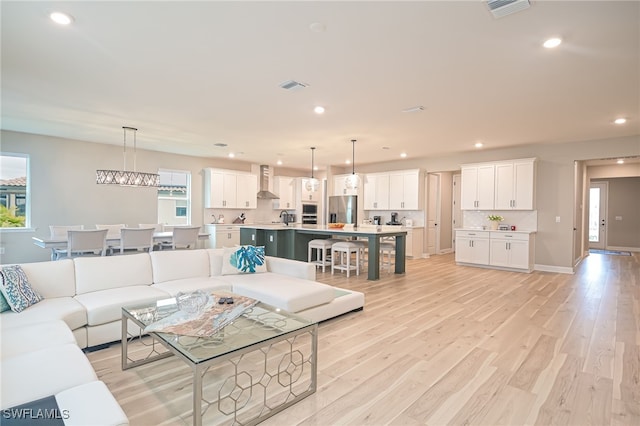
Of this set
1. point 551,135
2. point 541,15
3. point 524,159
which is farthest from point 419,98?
point 524,159

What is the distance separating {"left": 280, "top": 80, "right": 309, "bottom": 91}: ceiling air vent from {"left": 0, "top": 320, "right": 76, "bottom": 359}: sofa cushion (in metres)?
3.03

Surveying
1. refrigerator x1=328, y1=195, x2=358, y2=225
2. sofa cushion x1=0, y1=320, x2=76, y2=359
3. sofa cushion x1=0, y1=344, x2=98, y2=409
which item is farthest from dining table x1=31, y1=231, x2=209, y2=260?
refrigerator x1=328, y1=195, x2=358, y2=225

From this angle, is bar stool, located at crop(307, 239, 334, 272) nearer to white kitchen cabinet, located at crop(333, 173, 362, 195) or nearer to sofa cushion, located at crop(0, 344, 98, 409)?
white kitchen cabinet, located at crop(333, 173, 362, 195)

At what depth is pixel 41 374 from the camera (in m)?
1.63

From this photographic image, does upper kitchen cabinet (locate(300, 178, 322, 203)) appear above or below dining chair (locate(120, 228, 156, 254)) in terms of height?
above

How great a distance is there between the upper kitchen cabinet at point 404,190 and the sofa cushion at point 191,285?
6.31 metres

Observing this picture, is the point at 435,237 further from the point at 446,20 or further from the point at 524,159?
the point at 446,20

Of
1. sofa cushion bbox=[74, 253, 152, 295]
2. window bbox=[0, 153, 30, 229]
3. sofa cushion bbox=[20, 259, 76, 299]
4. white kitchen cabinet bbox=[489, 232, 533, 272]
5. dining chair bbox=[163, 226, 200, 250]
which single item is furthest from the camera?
white kitchen cabinet bbox=[489, 232, 533, 272]

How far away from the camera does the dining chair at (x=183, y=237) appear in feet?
19.6

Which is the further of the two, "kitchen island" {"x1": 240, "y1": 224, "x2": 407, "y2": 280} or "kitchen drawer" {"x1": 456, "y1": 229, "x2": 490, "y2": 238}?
"kitchen drawer" {"x1": 456, "y1": 229, "x2": 490, "y2": 238}

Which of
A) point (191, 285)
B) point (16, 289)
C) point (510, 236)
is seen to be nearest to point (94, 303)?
point (16, 289)

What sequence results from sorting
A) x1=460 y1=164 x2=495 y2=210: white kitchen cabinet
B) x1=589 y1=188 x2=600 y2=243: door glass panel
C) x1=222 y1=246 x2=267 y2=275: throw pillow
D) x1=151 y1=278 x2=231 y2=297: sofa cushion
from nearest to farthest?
x1=151 y1=278 x2=231 y2=297: sofa cushion → x1=222 y1=246 x2=267 y2=275: throw pillow → x1=460 y1=164 x2=495 y2=210: white kitchen cabinet → x1=589 y1=188 x2=600 y2=243: door glass panel

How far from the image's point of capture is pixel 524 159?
681 cm

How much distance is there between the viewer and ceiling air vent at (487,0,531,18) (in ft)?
7.27
